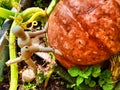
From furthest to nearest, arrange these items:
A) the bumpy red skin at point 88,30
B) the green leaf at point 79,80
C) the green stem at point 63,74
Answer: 1. the green stem at point 63,74
2. the green leaf at point 79,80
3. the bumpy red skin at point 88,30

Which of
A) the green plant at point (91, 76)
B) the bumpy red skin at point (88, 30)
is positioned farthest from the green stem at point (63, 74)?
the bumpy red skin at point (88, 30)

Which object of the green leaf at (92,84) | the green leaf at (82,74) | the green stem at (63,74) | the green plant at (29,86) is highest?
the green leaf at (82,74)

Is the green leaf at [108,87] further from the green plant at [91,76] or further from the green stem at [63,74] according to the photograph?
the green stem at [63,74]

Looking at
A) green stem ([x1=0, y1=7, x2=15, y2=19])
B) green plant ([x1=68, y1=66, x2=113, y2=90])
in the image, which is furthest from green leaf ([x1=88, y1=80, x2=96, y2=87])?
green stem ([x1=0, y1=7, x2=15, y2=19])

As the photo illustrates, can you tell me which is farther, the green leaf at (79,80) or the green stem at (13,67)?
the green stem at (13,67)

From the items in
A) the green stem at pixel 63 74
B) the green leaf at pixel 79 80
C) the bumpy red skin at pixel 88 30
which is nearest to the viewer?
the bumpy red skin at pixel 88 30

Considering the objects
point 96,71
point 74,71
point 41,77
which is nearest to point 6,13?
point 41,77

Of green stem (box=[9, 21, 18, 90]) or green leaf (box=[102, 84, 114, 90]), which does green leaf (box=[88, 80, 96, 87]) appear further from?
green stem (box=[9, 21, 18, 90])
